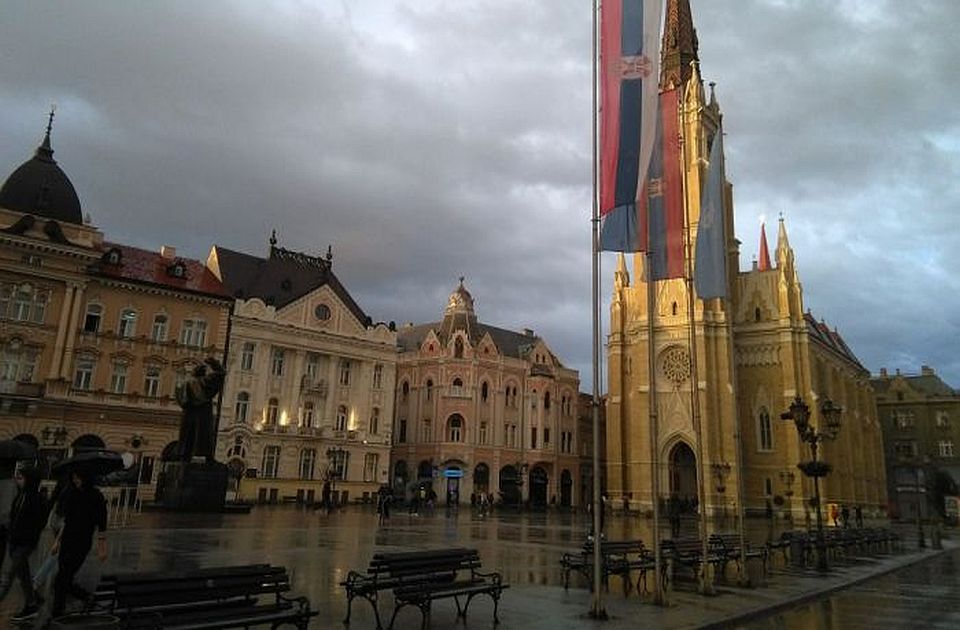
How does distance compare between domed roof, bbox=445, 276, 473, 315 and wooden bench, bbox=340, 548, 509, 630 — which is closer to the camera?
wooden bench, bbox=340, 548, 509, 630

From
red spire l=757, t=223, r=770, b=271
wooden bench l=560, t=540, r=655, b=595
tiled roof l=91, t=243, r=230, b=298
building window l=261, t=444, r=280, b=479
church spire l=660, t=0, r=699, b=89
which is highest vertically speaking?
church spire l=660, t=0, r=699, b=89

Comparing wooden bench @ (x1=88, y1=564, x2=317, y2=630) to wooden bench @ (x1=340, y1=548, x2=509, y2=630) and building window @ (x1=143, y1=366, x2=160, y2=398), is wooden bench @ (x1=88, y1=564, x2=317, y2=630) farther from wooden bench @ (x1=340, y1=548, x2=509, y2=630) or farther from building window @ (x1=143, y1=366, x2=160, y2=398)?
building window @ (x1=143, y1=366, x2=160, y2=398)

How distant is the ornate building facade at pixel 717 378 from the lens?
55375 mm

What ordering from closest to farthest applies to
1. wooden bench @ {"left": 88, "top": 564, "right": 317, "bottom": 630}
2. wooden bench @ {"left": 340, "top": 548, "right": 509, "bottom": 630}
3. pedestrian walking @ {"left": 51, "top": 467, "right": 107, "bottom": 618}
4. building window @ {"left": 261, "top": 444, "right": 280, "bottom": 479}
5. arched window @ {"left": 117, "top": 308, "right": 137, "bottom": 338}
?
wooden bench @ {"left": 88, "top": 564, "right": 317, "bottom": 630}, pedestrian walking @ {"left": 51, "top": 467, "right": 107, "bottom": 618}, wooden bench @ {"left": 340, "top": 548, "right": 509, "bottom": 630}, arched window @ {"left": 117, "top": 308, "right": 137, "bottom": 338}, building window @ {"left": 261, "top": 444, "right": 280, "bottom": 479}

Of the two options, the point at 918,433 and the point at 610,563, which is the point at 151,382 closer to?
the point at 610,563

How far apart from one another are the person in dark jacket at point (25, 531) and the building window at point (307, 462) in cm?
4329

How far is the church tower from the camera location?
182 feet

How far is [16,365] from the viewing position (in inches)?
1506

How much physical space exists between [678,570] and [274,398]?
3885 cm

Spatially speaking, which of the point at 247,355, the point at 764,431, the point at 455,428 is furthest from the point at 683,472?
the point at 247,355

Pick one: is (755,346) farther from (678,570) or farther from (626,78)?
(626,78)

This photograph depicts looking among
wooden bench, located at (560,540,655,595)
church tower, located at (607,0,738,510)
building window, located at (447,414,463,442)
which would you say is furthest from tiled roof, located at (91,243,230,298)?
wooden bench, located at (560,540,655,595)

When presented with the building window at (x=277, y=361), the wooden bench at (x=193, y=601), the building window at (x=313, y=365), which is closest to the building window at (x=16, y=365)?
the building window at (x=277, y=361)

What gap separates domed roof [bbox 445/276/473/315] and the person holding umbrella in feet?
200
